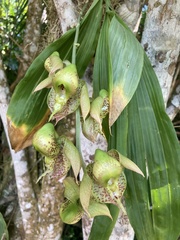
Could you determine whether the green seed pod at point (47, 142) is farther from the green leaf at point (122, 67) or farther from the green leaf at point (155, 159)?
the green leaf at point (155, 159)

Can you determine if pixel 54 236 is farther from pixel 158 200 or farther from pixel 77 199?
pixel 77 199

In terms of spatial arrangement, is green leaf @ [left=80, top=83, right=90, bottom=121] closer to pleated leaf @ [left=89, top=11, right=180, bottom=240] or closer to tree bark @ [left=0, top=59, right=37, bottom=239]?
pleated leaf @ [left=89, top=11, right=180, bottom=240]

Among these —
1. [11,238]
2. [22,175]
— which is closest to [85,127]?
[22,175]

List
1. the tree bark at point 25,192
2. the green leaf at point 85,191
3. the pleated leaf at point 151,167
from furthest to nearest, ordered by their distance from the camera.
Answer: the tree bark at point 25,192, the pleated leaf at point 151,167, the green leaf at point 85,191

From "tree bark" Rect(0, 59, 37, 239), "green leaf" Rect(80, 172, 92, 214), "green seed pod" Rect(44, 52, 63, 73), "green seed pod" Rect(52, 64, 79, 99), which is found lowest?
"tree bark" Rect(0, 59, 37, 239)

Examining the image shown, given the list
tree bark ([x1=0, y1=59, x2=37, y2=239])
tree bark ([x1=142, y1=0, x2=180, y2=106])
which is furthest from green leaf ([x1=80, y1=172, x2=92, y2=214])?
tree bark ([x1=0, y1=59, x2=37, y2=239])

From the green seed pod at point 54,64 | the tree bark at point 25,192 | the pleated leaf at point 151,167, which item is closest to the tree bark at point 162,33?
the pleated leaf at point 151,167
